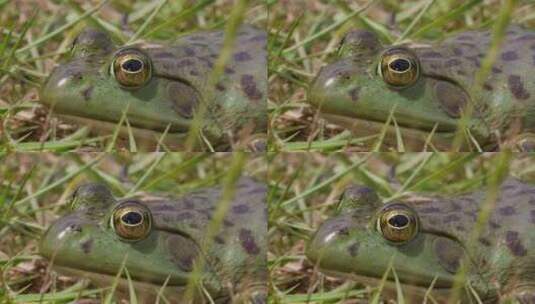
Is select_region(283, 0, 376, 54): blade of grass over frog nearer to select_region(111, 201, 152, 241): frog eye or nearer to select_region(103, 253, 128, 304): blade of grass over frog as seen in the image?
select_region(111, 201, 152, 241): frog eye

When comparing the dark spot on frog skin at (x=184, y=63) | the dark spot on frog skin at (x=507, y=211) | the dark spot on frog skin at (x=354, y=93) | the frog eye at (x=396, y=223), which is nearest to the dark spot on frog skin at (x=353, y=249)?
the frog eye at (x=396, y=223)

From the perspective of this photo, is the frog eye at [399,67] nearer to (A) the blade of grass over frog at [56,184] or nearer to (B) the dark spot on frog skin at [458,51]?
(B) the dark spot on frog skin at [458,51]

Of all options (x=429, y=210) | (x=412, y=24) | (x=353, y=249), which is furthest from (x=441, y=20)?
(x=353, y=249)

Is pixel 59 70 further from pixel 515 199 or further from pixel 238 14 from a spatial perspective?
pixel 515 199

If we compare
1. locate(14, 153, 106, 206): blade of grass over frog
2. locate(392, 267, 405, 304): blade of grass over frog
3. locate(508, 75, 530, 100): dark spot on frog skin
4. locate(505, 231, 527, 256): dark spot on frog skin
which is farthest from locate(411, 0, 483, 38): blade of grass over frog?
locate(14, 153, 106, 206): blade of grass over frog

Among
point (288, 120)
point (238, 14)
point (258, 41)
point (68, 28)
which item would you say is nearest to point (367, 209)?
point (288, 120)

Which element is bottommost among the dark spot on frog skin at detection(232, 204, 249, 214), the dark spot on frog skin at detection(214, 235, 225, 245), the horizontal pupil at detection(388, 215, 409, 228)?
the dark spot on frog skin at detection(214, 235, 225, 245)
